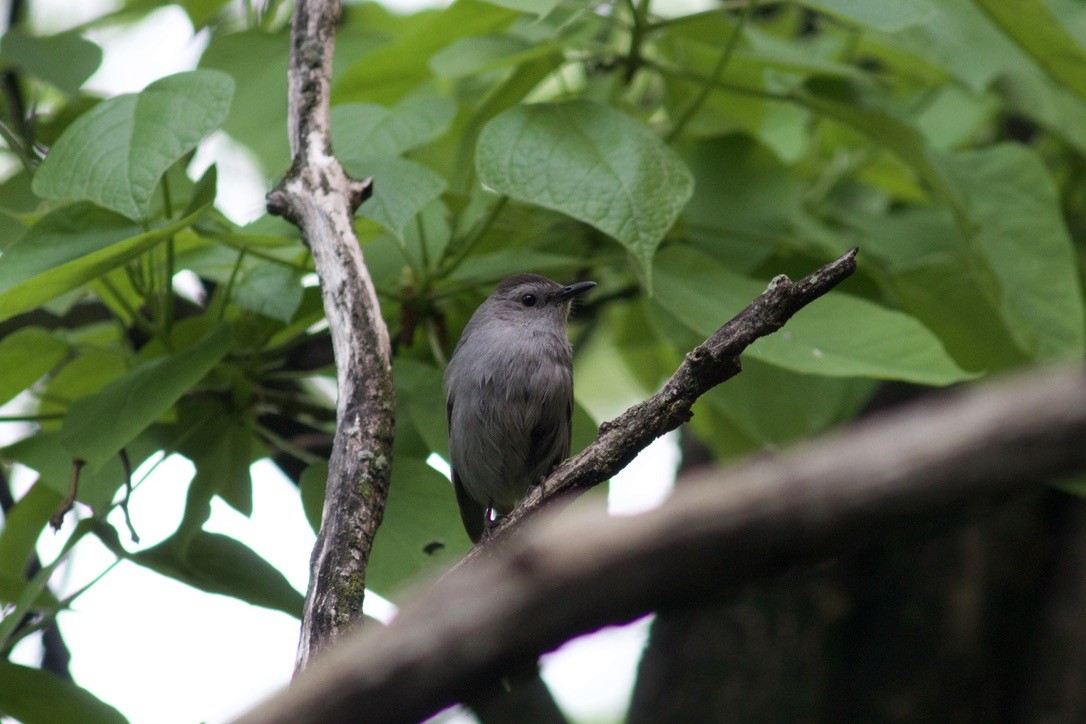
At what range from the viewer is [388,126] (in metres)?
3.37

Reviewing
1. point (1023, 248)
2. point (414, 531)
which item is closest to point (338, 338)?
point (414, 531)

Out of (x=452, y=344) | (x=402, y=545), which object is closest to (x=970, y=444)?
(x=402, y=545)

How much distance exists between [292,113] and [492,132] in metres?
0.58

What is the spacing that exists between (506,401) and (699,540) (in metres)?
3.43

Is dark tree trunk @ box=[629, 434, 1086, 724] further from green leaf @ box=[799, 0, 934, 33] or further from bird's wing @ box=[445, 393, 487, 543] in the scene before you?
green leaf @ box=[799, 0, 934, 33]

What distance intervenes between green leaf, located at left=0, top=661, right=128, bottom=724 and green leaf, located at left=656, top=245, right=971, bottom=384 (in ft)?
6.49

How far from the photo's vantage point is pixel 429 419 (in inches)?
133

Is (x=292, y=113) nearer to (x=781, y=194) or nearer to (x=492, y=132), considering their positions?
(x=492, y=132)

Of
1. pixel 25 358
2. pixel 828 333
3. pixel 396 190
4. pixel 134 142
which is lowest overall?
pixel 828 333

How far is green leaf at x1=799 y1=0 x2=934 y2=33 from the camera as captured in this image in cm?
334

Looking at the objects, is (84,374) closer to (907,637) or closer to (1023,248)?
(1023,248)

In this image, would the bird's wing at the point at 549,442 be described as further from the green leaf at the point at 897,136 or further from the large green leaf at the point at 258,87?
the green leaf at the point at 897,136

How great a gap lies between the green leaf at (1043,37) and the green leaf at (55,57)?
311cm

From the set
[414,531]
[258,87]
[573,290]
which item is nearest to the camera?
[414,531]
